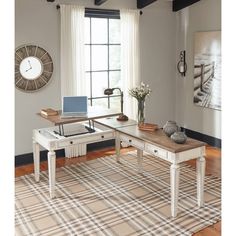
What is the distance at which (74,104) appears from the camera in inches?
162

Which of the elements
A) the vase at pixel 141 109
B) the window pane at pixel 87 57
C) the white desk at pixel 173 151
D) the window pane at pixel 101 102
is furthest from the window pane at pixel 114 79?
the white desk at pixel 173 151

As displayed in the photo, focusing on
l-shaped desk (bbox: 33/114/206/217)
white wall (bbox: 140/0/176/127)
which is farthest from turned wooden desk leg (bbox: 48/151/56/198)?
white wall (bbox: 140/0/176/127)

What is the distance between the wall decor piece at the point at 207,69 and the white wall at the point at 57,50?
590 mm

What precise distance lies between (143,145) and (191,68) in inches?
113

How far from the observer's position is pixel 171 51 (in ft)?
20.5

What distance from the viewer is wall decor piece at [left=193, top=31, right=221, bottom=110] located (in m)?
5.42

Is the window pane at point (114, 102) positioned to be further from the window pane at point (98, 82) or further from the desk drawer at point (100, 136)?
the desk drawer at point (100, 136)

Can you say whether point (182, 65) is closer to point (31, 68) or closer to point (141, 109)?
point (141, 109)

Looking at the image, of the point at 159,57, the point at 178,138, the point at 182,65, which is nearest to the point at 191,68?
the point at 182,65

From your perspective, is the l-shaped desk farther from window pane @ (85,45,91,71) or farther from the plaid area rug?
window pane @ (85,45,91,71)

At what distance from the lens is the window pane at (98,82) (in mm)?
5520

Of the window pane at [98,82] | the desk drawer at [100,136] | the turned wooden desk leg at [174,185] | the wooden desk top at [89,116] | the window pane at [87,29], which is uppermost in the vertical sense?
the window pane at [87,29]
